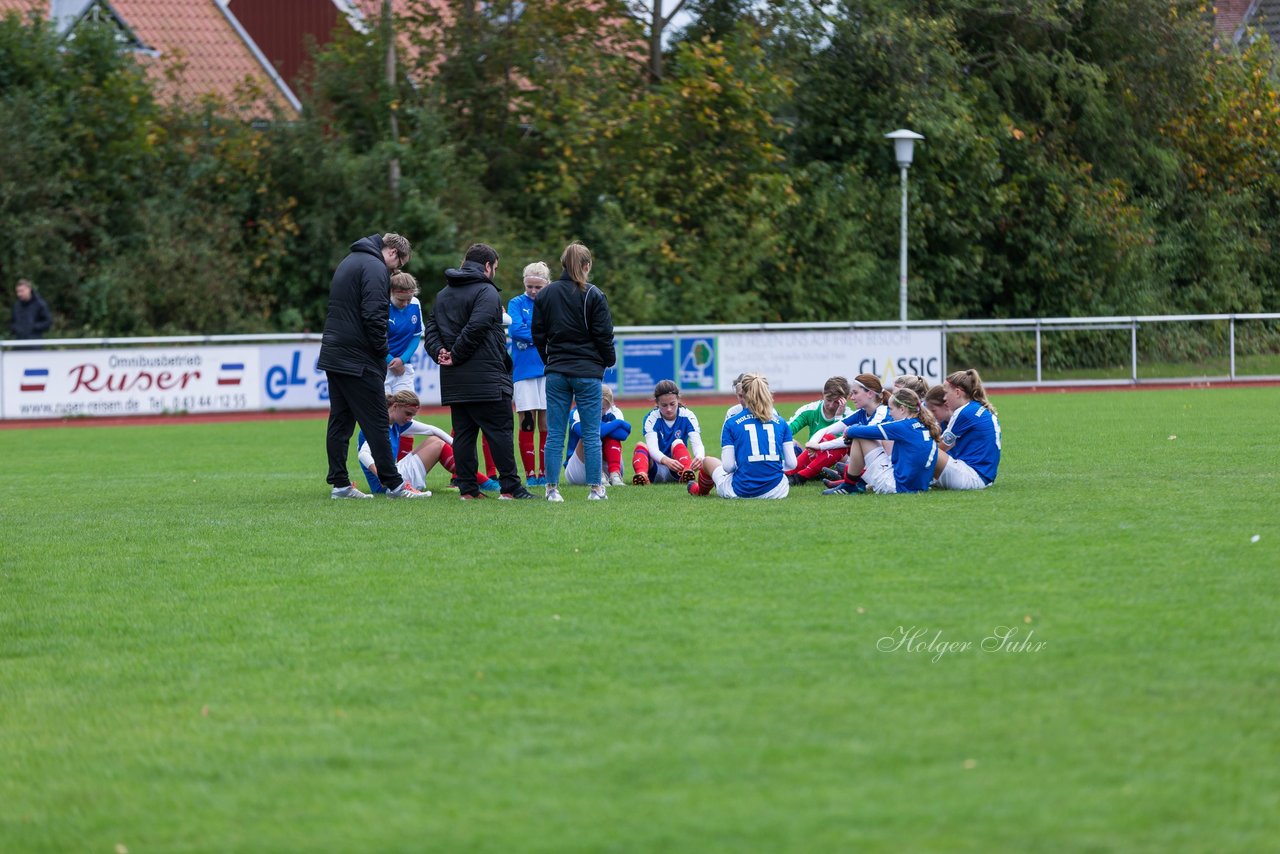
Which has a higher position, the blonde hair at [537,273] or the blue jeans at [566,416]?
the blonde hair at [537,273]

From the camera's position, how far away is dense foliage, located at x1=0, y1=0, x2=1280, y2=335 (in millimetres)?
28203

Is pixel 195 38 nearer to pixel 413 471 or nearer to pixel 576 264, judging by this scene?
pixel 413 471

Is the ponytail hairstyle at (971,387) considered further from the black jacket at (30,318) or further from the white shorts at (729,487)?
the black jacket at (30,318)

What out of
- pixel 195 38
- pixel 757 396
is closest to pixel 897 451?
pixel 757 396

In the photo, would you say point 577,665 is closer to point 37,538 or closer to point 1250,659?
point 1250,659

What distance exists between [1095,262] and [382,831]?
32.4 metres

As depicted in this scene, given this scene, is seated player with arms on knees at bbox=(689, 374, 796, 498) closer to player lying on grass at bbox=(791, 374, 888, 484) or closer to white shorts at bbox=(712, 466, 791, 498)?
white shorts at bbox=(712, 466, 791, 498)

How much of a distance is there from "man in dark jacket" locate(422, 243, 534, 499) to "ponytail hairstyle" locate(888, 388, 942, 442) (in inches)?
112

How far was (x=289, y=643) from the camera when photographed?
6520 mm

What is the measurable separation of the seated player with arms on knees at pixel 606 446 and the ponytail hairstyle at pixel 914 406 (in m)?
2.59

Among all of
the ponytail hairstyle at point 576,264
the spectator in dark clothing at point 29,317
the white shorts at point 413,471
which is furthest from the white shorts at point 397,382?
the spectator in dark clothing at point 29,317

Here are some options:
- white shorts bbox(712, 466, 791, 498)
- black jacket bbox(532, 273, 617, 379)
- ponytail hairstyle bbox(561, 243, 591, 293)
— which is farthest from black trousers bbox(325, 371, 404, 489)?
white shorts bbox(712, 466, 791, 498)

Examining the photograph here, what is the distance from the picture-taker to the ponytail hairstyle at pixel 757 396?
423 inches

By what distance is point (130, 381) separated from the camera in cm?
2348
